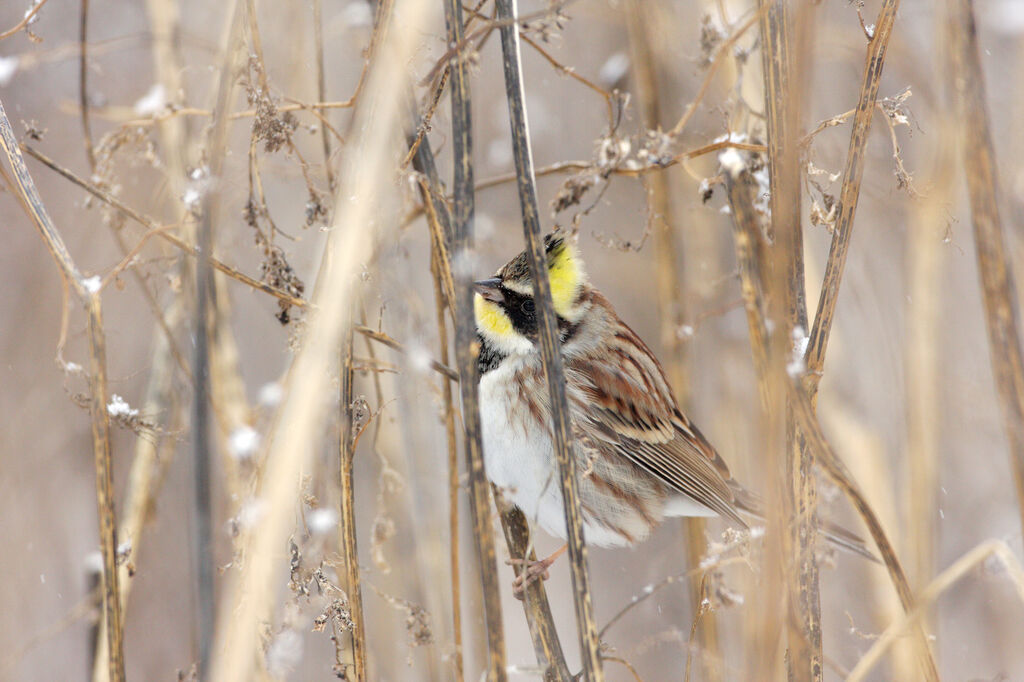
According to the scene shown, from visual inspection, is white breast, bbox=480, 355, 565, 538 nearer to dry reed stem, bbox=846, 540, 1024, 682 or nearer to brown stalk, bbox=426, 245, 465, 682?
brown stalk, bbox=426, 245, 465, 682

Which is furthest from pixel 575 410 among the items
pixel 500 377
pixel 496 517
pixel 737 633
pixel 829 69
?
pixel 829 69

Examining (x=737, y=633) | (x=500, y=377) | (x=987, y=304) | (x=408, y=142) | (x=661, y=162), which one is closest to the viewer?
(x=987, y=304)

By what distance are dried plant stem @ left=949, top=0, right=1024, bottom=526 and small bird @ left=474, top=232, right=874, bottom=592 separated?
3.87 ft

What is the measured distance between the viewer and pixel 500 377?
8.19 ft

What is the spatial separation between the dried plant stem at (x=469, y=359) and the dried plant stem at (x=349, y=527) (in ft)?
1.08

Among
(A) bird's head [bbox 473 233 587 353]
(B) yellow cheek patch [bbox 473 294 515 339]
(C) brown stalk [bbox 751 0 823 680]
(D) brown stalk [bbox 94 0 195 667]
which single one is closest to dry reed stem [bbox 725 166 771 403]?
(C) brown stalk [bbox 751 0 823 680]

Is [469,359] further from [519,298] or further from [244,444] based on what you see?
[519,298]

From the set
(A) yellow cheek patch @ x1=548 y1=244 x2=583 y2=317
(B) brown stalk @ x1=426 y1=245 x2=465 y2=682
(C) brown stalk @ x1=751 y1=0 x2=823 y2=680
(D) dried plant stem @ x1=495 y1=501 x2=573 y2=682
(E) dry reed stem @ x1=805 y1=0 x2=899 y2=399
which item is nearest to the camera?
(C) brown stalk @ x1=751 y1=0 x2=823 y2=680

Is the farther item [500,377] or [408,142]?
[500,377]

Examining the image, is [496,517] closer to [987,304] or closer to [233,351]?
[233,351]

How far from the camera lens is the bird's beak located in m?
2.32

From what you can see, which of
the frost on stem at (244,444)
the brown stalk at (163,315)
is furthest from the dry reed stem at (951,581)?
the brown stalk at (163,315)

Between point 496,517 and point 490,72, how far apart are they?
97.8 inches

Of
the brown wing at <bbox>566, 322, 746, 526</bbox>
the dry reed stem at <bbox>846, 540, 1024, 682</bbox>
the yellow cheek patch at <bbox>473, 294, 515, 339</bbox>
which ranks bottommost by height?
the dry reed stem at <bbox>846, 540, 1024, 682</bbox>
